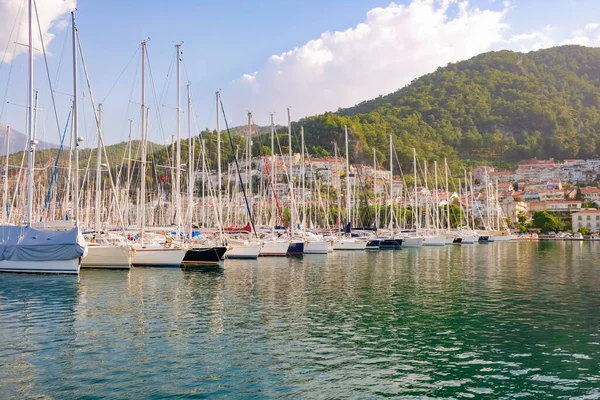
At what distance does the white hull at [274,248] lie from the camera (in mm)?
44969

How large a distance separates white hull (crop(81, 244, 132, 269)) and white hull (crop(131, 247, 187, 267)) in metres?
1.28

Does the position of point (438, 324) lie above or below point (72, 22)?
below

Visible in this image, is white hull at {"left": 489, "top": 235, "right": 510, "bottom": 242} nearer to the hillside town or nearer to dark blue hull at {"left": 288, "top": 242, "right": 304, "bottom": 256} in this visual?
the hillside town

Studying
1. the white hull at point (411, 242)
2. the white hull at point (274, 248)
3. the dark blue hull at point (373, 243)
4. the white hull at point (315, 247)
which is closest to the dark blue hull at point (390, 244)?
the dark blue hull at point (373, 243)

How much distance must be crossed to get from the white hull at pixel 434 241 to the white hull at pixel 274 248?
33.3m

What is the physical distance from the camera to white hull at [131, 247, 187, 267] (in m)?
33.0

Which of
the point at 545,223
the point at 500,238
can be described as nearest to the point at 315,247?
the point at 500,238

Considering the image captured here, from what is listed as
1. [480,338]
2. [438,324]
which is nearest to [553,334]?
[480,338]

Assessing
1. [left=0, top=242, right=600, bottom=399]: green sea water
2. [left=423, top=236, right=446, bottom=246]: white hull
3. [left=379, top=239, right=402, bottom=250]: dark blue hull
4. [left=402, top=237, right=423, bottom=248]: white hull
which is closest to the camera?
[left=0, top=242, right=600, bottom=399]: green sea water

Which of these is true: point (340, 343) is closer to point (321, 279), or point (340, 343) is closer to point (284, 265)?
point (321, 279)

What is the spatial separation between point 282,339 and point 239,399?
184 inches

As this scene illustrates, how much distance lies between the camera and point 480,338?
14.8 metres

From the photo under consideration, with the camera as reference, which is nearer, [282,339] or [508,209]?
[282,339]

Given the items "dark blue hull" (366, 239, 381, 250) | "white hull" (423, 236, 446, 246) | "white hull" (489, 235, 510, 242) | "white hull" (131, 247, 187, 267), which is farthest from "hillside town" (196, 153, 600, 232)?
"white hull" (131, 247, 187, 267)
